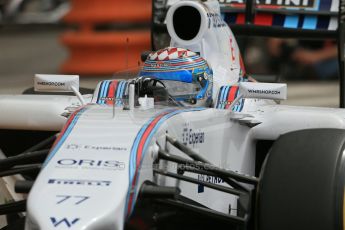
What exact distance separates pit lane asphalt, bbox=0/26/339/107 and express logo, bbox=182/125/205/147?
634 cm

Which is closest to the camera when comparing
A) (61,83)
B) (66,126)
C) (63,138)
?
(63,138)

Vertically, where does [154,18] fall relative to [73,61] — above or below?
above

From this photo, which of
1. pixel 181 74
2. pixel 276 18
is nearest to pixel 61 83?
pixel 181 74

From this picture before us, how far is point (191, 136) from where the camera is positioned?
466 cm

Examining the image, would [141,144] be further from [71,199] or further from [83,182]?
[71,199]

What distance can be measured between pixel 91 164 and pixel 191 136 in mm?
775

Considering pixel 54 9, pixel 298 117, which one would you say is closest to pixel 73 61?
pixel 54 9

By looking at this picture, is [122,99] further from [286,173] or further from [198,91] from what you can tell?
[286,173]

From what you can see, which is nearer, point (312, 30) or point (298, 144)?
point (298, 144)

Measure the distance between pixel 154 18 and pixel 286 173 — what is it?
324 cm

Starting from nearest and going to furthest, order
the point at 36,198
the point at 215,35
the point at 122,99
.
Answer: the point at 36,198, the point at 122,99, the point at 215,35

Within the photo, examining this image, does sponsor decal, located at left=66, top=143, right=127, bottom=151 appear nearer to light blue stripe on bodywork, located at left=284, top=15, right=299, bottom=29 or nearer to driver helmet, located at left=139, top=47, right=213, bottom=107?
driver helmet, located at left=139, top=47, right=213, bottom=107

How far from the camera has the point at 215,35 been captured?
6051mm

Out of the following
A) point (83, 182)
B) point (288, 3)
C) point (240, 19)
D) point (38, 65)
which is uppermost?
point (288, 3)
